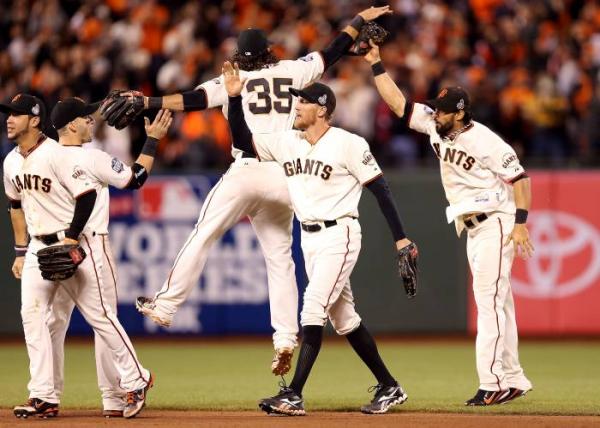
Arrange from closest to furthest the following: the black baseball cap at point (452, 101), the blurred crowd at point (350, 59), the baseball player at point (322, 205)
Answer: the baseball player at point (322, 205) < the black baseball cap at point (452, 101) < the blurred crowd at point (350, 59)

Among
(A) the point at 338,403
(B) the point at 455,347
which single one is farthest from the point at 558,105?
(A) the point at 338,403

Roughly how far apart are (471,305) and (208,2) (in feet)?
21.1

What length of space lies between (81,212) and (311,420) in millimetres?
2041

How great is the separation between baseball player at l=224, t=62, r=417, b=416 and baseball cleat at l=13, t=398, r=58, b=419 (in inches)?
56.0

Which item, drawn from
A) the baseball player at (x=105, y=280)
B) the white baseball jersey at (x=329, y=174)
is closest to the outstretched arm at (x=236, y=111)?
the white baseball jersey at (x=329, y=174)

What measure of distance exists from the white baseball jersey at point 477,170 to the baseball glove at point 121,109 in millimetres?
2236

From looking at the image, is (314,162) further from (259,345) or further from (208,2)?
(208,2)

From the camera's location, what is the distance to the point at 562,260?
14.1m

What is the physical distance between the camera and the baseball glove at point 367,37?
909cm

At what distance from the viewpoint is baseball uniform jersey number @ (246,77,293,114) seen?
8.84 m

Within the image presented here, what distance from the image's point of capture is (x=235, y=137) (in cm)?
868

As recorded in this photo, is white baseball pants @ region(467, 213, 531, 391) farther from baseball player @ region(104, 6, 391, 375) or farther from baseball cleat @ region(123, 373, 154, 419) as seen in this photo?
baseball cleat @ region(123, 373, 154, 419)

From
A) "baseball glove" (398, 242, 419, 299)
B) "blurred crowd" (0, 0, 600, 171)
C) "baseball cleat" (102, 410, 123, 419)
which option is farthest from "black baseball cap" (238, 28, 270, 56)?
"blurred crowd" (0, 0, 600, 171)

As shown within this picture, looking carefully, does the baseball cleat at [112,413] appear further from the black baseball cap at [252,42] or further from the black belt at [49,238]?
the black baseball cap at [252,42]
